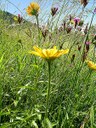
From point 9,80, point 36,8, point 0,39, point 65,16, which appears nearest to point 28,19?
point 0,39

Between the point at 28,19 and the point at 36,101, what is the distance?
6.32 feet

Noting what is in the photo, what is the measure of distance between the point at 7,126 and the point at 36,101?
1.17 ft

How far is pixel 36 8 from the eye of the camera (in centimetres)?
206

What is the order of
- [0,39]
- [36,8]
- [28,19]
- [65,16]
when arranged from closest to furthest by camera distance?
[36,8] → [65,16] → [0,39] → [28,19]

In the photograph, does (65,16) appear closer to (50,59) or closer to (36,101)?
(36,101)

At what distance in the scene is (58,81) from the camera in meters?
1.87

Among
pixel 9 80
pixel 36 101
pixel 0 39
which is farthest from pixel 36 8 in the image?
pixel 0 39

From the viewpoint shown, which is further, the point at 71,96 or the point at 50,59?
the point at 71,96

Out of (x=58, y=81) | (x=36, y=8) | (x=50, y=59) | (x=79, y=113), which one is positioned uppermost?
(x=36, y=8)

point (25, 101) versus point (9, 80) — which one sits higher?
point (9, 80)

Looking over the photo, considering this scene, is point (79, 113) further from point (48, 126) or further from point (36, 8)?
point (36, 8)

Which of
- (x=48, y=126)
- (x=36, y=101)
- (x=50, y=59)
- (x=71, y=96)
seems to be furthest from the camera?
(x=71, y=96)

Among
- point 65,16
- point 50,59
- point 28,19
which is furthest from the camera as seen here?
point 28,19

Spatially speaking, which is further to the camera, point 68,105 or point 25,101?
point 25,101
